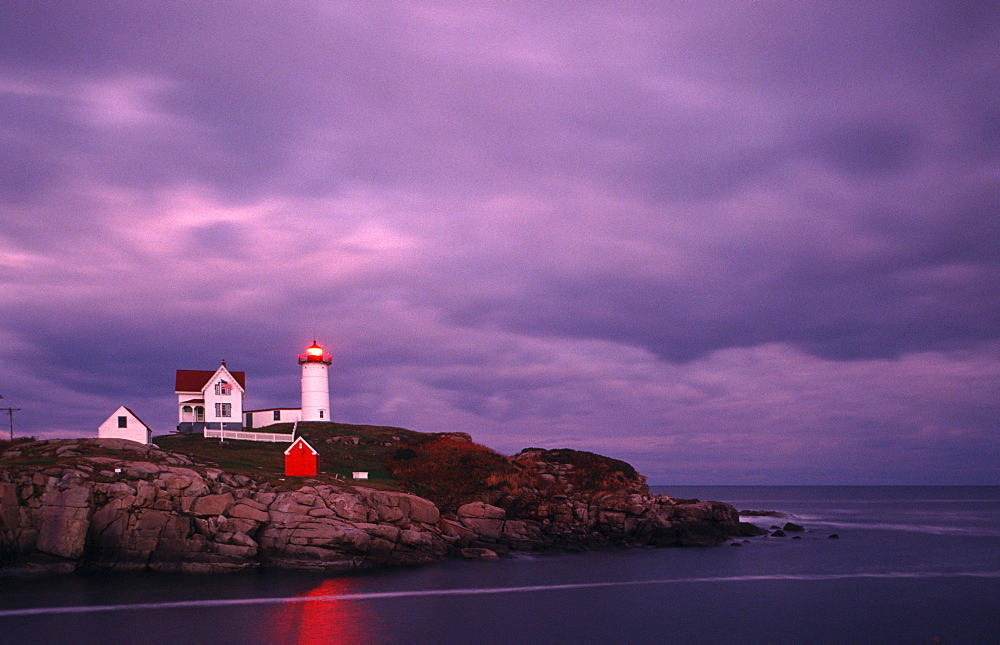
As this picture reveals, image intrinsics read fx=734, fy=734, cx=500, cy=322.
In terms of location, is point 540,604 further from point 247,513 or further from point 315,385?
point 315,385

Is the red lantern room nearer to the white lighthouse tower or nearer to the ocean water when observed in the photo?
the white lighthouse tower

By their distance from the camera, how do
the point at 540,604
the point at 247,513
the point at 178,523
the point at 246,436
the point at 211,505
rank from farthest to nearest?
the point at 246,436
the point at 247,513
the point at 211,505
the point at 178,523
the point at 540,604

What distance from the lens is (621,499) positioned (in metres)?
54.4

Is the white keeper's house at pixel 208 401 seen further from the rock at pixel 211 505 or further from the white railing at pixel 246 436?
the rock at pixel 211 505

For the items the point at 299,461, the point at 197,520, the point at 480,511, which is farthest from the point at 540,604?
the point at 299,461

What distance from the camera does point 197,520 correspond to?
38.2 meters

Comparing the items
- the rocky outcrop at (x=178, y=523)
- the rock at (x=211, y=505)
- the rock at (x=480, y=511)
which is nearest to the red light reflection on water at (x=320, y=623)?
the rocky outcrop at (x=178, y=523)

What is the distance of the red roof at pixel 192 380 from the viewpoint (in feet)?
205

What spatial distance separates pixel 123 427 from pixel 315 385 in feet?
66.7

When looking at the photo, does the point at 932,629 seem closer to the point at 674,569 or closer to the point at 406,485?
the point at 674,569

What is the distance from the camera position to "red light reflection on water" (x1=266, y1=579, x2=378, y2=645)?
27.5 m

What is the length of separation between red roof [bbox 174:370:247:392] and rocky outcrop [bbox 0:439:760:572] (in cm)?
1559

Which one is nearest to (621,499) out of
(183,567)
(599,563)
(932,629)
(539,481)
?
(539,481)

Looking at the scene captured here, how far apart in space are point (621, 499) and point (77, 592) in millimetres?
35256
